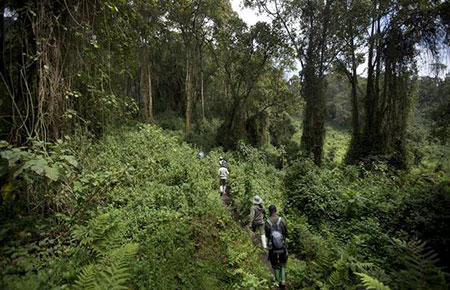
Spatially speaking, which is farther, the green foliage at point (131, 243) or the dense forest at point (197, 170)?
the dense forest at point (197, 170)

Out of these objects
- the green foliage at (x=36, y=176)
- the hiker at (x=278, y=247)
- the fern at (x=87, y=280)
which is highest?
the green foliage at (x=36, y=176)

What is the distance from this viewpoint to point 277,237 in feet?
13.5

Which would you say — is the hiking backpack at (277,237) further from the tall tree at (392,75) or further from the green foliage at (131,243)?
the tall tree at (392,75)

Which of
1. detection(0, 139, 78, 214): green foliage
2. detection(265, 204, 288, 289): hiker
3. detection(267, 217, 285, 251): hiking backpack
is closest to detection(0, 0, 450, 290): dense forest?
detection(0, 139, 78, 214): green foliage

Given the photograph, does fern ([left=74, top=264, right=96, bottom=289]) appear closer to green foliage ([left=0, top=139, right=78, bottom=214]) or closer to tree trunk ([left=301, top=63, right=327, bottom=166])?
green foliage ([left=0, top=139, right=78, bottom=214])

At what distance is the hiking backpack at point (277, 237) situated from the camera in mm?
4086

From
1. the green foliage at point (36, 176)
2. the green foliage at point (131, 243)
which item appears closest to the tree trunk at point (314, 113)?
the green foliage at point (131, 243)

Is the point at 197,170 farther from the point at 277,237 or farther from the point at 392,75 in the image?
the point at 392,75

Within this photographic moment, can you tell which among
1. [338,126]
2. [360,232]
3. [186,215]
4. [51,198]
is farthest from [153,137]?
[338,126]

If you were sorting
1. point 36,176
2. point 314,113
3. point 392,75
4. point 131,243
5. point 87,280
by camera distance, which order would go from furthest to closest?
point 314,113 → point 392,75 → point 131,243 → point 36,176 → point 87,280

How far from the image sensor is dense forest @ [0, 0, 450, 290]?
3.10m

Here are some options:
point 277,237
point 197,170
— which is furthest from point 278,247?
point 197,170

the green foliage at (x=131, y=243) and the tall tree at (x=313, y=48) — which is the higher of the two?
the tall tree at (x=313, y=48)

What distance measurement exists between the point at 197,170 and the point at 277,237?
230 inches
